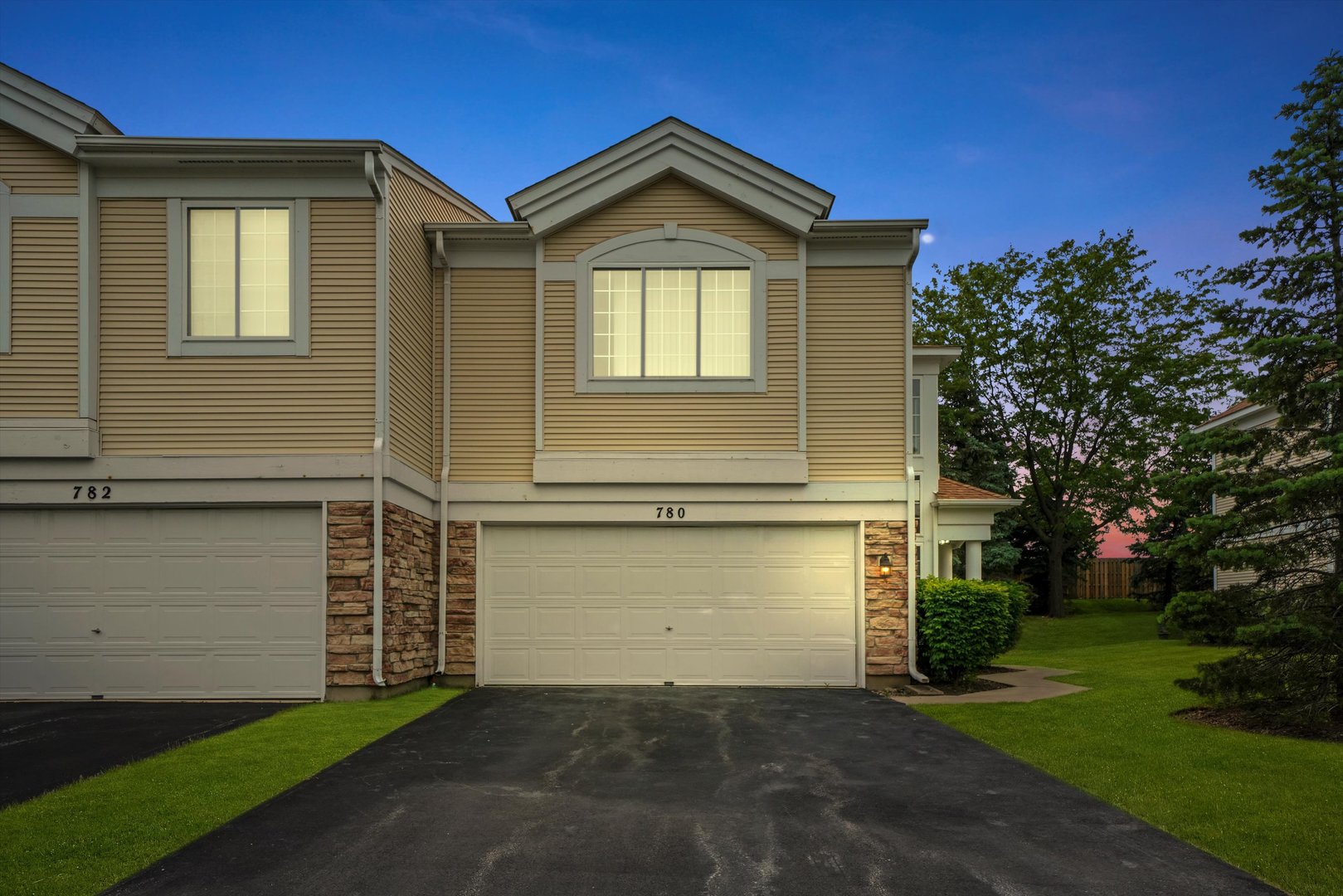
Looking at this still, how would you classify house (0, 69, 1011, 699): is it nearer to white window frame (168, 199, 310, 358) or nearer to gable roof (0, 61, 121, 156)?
white window frame (168, 199, 310, 358)

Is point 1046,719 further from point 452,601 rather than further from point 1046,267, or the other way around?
point 1046,267

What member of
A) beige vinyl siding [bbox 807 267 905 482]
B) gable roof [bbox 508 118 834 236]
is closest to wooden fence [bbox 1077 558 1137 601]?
beige vinyl siding [bbox 807 267 905 482]

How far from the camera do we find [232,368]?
11.8 metres

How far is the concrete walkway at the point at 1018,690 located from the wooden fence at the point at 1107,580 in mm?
21081

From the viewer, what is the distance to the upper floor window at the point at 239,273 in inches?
470

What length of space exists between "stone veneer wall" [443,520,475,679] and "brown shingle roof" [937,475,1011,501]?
8.45 metres

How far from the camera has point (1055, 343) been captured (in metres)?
29.3

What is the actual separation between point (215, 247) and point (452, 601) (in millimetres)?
5769

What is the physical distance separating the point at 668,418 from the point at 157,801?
8.44 meters

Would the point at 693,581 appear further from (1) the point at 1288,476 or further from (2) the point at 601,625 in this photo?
(1) the point at 1288,476

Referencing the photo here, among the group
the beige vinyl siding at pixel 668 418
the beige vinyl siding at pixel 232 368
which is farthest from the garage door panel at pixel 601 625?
the beige vinyl siding at pixel 232 368

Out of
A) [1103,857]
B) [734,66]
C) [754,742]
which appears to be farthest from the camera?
[734,66]

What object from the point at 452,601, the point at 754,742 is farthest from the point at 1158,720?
the point at 452,601

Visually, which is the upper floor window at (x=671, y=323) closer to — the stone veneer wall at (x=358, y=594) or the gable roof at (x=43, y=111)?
the stone veneer wall at (x=358, y=594)
